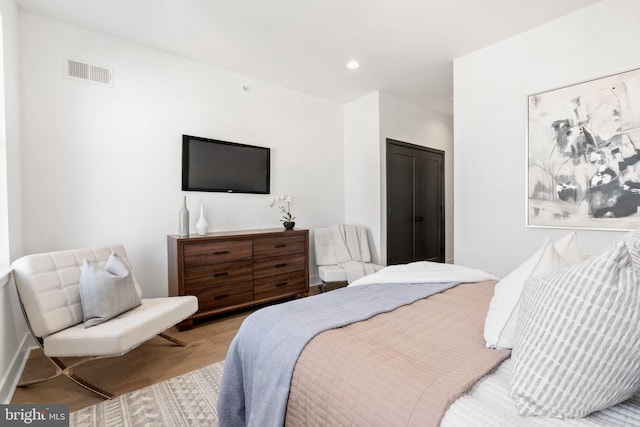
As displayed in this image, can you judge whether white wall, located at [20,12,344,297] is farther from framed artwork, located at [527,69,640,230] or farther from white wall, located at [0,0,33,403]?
framed artwork, located at [527,69,640,230]

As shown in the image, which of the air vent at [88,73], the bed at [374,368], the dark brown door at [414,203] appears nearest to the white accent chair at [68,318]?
the bed at [374,368]

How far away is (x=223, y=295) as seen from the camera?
118 inches

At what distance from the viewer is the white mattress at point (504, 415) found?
711 mm

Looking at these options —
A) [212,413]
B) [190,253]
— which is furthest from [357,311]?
[190,253]

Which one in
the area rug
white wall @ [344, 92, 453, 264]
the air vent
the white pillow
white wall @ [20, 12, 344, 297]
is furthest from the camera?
white wall @ [344, 92, 453, 264]

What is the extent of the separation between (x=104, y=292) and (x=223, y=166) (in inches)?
71.6

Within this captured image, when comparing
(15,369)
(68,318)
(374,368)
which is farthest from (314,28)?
(15,369)

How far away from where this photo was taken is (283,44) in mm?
2957

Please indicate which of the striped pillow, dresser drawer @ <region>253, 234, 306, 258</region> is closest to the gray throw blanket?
the striped pillow

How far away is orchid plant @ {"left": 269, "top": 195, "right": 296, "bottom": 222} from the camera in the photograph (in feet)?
12.7

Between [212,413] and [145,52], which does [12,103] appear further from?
[212,413]

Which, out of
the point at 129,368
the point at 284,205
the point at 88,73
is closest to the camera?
the point at 129,368

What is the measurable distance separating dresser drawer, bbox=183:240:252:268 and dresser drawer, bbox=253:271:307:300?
0.36 meters

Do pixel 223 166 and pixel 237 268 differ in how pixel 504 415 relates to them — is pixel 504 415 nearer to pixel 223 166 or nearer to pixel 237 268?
pixel 237 268
